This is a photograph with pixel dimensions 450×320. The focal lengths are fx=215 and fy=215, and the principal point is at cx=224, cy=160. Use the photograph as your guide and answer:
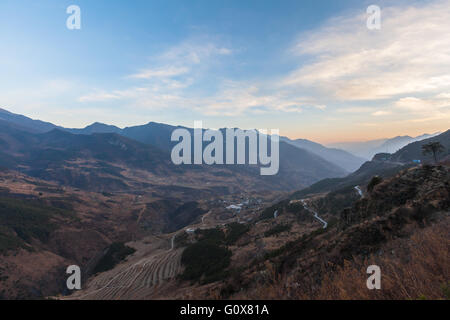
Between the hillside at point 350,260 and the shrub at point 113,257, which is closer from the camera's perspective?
the hillside at point 350,260

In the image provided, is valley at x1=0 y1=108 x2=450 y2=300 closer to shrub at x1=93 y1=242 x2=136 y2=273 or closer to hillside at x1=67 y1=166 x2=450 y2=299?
hillside at x1=67 y1=166 x2=450 y2=299

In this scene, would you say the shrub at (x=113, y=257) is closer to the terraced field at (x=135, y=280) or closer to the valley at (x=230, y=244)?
the valley at (x=230, y=244)

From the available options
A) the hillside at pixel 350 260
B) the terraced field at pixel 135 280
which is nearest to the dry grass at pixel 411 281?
the hillside at pixel 350 260

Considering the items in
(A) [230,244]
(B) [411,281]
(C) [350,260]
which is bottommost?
(A) [230,244]

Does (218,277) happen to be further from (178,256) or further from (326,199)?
(326,199)

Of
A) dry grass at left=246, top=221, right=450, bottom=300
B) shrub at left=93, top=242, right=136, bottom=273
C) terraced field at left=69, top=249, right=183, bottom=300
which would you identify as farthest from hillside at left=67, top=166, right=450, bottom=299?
shrub at left=93, top=242, right=136, bottom=273

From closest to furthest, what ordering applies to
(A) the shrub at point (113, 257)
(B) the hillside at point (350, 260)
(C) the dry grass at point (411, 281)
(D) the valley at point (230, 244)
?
(C) the dry grass at point (411, 281) < (B) the hillside at point (350, 260) < (D) the valley at point (230, 244) < (A) the shrub at point (113, 257)

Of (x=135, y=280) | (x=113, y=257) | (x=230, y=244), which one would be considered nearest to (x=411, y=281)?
(x=230, y=244)

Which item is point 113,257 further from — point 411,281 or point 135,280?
point 411,281
